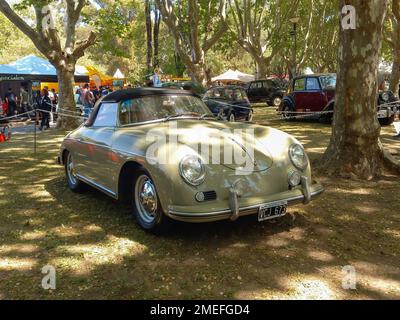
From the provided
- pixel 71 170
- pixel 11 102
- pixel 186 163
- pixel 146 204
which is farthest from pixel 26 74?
pixel 186 163

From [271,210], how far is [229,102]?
10.7m

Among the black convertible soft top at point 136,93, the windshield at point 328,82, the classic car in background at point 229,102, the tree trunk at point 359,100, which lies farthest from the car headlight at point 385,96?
the black convertible soft top at point 136,93

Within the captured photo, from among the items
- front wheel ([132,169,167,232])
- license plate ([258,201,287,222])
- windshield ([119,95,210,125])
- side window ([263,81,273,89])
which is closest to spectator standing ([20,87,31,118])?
side window ([263,81,273,89])

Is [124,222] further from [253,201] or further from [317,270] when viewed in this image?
[317,270]

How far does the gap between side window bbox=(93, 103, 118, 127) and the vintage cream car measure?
16 millimetres

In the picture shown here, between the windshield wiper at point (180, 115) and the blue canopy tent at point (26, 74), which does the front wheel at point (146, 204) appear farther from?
the blue canopy tent at point (26, 74)

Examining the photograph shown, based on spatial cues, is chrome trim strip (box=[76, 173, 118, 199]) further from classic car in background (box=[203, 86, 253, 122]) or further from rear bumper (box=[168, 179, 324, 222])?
classic car in background (box=[203, 86, 253, 122])

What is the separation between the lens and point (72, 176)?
6383 millimetres

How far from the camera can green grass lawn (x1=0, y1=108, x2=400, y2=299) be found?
325 cm

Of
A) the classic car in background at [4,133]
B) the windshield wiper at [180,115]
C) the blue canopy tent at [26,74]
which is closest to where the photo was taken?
the windshield wiper at [180,115]

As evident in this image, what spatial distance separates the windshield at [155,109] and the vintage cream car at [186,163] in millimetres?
13

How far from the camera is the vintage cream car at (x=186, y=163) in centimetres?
380

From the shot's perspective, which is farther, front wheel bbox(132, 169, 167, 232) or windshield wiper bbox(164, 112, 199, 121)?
windshield wiper bbox(164, 112, 199, 121)

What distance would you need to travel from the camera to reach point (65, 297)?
318 centimetres
